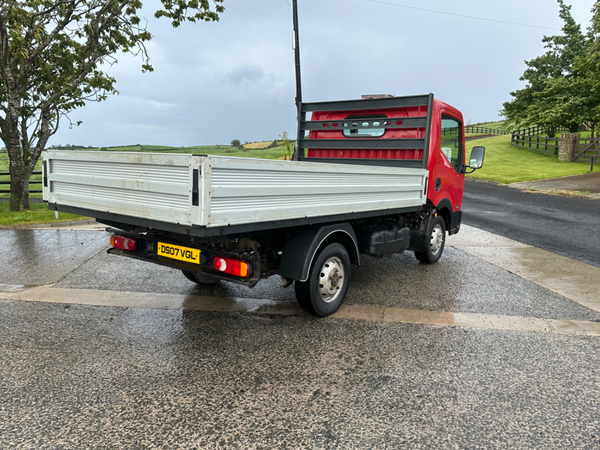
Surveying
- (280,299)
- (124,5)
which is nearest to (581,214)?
(280,299)

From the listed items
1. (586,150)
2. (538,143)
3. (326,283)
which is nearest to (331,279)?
(326,283)

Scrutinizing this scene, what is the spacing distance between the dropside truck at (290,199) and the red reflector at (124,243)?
11mm

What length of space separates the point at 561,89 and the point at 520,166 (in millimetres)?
11990

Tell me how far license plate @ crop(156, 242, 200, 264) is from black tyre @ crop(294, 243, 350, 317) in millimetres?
1078

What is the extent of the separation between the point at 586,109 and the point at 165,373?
4065 cm

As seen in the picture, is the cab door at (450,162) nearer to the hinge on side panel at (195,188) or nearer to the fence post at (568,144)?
the hinge on side panel at (195,188)

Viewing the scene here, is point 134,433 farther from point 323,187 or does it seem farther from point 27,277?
point 27,277

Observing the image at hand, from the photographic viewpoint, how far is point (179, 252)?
398 centimetres

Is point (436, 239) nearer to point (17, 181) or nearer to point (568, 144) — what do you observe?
point (17, 181)

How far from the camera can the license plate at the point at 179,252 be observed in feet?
12.7

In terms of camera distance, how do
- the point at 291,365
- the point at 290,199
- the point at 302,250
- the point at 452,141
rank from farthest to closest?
the point at 452,141 → the point at 302,250 → the point at 290,199 → the point at 291,365

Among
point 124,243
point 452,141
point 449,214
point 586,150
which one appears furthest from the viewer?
point 586,150

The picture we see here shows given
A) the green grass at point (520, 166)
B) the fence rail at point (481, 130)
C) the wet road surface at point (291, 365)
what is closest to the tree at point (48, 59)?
the wet road surface at point (291, 365)

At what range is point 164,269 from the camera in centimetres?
637
